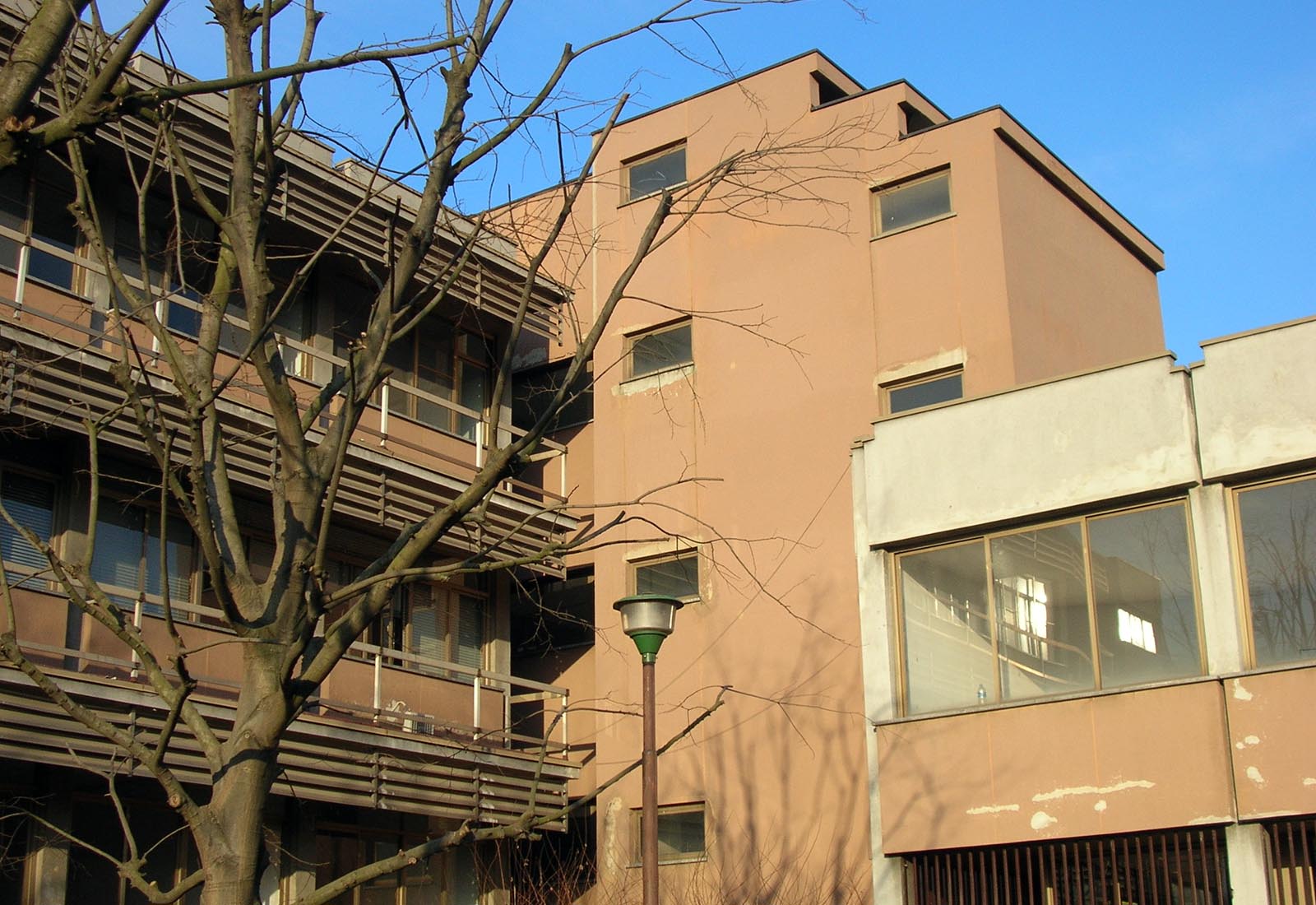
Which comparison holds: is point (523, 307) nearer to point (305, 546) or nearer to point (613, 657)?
point (305, 546)

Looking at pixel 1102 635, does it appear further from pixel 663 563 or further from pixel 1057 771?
pixel 663 563

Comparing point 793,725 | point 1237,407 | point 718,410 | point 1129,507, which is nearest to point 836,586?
point 793,725

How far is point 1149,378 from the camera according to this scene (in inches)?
586

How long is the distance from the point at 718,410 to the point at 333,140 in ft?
42.0

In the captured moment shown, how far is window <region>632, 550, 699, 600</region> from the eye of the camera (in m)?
20.5

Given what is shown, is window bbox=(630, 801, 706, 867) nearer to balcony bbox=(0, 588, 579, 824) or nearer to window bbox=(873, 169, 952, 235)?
balcony bbox=(0, 588, 579, 824)

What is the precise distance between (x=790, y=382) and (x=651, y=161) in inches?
184

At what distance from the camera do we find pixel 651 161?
2292 cm

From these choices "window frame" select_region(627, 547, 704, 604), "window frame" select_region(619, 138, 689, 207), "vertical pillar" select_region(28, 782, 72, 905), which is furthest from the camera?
"window frame" select_region(619, 138, 689, 207)

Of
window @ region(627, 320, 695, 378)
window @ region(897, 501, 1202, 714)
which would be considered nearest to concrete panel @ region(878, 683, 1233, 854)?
window @ region(897, 501, 1202, 714)

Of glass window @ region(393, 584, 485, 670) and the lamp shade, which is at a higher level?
glass window @ region(393, 584, 485, 670)

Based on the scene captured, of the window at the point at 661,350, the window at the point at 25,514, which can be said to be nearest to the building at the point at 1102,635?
the window at the point at 661,350

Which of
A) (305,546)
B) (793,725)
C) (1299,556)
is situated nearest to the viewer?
(305,546)

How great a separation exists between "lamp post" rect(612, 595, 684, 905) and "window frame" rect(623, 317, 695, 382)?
904 cm
